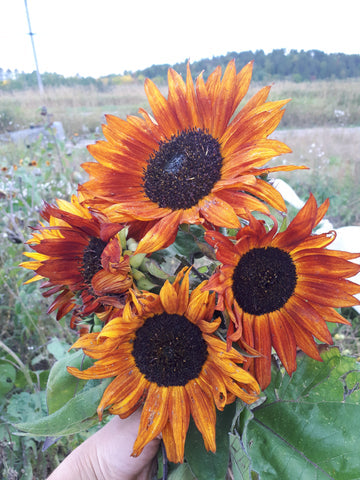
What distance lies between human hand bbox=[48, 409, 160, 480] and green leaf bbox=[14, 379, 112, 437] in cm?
5

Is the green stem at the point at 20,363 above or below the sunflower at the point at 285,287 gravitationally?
below

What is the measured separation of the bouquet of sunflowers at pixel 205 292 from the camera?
37 cm

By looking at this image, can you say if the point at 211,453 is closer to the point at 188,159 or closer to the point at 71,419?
the point at 71,419

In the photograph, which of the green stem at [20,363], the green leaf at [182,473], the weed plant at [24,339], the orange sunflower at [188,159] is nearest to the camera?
the orange sunflower at [188,159]

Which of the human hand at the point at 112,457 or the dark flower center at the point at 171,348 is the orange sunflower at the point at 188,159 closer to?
the dark flower center at the point at 171,348

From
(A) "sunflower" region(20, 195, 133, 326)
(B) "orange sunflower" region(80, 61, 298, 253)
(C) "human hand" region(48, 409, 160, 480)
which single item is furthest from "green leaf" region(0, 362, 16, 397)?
(B) "orange sunflower" region(80, 61, 298, 253)

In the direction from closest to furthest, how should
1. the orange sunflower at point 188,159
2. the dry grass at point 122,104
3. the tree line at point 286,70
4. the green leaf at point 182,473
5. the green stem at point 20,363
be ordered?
the orange sunflower at point 188,159 → the green leaf at point 182,473 → the green stem at point 20,363 → the tree line at point 286,70 → the dry grass at point 122,104

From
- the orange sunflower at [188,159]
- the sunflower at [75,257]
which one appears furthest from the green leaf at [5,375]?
the orange sunflower at [188,159]

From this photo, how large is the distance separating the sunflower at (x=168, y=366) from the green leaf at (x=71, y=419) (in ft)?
0.13

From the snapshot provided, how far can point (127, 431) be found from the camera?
492 millimetres

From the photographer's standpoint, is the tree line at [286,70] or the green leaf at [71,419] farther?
the tree line at [286,70]

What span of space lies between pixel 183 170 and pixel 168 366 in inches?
8.6

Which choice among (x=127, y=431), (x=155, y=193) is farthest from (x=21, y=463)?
(x=155, y=193)

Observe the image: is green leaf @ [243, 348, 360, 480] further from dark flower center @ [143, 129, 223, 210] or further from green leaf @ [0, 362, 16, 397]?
green leaf @ [0, 362, 16, 397]
